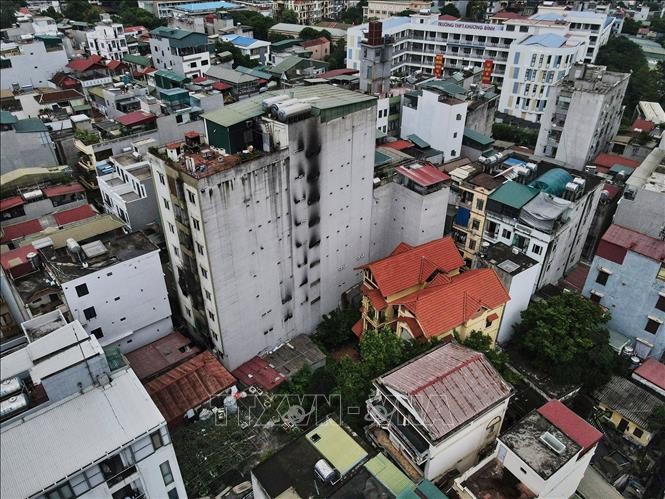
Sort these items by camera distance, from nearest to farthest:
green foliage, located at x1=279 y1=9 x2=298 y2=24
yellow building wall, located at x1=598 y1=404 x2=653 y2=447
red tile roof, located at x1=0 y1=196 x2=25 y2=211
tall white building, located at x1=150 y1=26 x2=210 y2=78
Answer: yellow building wall, located at x1=598 y1=404 x2=653 y2=447
red tile roof, located at x1=0 y1=196 x2=25 y2=211
tall white building, located at x1=150 y1=26 x2=210 y2=78
green foliage, located at x1=279 y1=9 x2=298 y2=24

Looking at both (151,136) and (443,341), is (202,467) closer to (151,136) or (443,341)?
(443,341)

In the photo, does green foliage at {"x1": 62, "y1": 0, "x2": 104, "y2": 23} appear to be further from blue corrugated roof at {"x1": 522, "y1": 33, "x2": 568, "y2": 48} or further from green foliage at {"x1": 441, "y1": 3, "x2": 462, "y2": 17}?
blue corrugated roof at {"x1": 522, "y1": 33, "x2": 568, "y2": 48}

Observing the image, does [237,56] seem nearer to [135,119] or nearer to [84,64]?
[84,64]

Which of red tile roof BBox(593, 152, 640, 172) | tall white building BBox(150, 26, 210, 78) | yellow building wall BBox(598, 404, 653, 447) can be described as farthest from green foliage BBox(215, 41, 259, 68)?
yellow building wall BBox(598, 404, 653, 447)

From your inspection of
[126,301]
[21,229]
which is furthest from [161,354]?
[21,229]

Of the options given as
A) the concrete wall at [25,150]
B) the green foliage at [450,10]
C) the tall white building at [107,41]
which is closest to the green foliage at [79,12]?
the tall white building at [107,41]

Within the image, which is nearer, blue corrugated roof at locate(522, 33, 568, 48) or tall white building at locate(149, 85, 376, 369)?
tall white building at locate(149, 85, 376, 369)

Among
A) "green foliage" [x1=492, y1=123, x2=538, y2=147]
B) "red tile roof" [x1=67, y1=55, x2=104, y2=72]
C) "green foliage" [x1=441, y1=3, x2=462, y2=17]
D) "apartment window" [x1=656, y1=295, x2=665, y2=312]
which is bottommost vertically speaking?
"green foliage" [x1=492, y1=123, x2=538, y2=147]

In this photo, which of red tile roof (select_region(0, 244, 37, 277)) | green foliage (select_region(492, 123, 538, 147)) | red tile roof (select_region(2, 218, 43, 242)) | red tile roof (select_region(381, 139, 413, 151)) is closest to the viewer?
red tile roof (select_region(0, 244, 37, 277))
